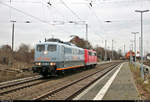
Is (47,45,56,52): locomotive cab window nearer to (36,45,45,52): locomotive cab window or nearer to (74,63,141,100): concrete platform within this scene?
(36,45,45,52): locomotive cab window

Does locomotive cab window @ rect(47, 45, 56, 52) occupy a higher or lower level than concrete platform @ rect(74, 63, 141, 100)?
higher

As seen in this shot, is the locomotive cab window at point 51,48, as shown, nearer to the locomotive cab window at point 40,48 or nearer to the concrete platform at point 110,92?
the locomotive cab window at point 40,48

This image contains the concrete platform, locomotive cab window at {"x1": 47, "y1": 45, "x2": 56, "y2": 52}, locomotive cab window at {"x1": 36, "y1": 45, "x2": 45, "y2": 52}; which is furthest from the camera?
locomotive cab window at {"x1": 36, "y1": 45, "x2": 45, "y2": 52}

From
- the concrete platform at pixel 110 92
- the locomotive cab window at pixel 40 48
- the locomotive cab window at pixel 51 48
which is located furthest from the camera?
the locomotive cab window at pixel 40 48

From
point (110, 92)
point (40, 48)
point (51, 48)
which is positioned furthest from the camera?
point (40, 48)

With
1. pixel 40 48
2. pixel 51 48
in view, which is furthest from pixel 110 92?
pixel 40 48

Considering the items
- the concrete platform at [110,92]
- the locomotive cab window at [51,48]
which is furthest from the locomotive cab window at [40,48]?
the concrete platform at [110,92]

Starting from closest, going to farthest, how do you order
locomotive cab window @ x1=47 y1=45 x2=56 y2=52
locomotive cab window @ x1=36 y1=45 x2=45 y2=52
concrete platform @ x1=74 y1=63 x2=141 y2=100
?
concrete platform @ x1=74 y1=63 x2=141 y2=100
locomotive cab window @ x1=47 y1=45 x2=56 y2=52
locomotive cab window @ x1=36 y1=45 x2=45 y2=52

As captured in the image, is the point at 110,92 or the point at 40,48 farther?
the point at 40,48

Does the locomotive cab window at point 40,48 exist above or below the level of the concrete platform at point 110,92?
above

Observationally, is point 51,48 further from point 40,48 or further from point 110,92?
point 110,92

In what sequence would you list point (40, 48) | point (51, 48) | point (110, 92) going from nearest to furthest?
point (110, 92) → point (51, 48) → point (40, 48)

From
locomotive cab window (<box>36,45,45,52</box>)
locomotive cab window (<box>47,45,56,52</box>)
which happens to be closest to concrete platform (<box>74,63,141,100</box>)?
locomotive cab window (<box>47,45,56,52</box>)

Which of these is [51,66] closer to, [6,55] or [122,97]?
[122,97]
